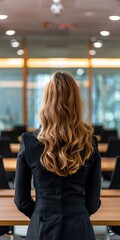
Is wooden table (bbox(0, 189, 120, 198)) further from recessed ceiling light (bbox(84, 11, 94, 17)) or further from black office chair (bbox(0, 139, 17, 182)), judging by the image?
recessed ceiling light (bbox(84, 11, 94, 17))

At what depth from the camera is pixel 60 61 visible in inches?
A: 400

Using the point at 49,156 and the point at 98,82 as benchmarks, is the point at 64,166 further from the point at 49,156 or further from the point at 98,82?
the point at 98,82

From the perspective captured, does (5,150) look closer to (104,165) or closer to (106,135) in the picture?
(104,165)

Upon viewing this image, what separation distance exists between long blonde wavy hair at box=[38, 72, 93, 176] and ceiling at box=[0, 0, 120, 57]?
4.39 metres

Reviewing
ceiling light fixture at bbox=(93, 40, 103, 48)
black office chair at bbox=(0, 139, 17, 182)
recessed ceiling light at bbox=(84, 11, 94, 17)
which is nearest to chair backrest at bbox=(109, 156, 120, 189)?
black office chair at bbox=(0, 139, 17, 182)

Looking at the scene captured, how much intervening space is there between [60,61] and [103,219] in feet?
25.8

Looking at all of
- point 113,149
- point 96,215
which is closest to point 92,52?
point 113,149

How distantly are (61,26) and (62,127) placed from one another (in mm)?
6551

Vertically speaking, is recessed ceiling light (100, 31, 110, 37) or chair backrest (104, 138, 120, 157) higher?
recessed ceiling light (100, 31, 110, 37)

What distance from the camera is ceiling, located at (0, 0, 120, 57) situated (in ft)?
21.4

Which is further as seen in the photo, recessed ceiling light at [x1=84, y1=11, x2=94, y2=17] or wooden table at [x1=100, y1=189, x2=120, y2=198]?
recessed ceiling light at [x1=84, y1=11, x2=94, y2=17]

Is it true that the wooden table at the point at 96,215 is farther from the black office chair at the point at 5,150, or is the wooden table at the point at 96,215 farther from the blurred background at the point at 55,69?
the blurred background at the point at 55,69

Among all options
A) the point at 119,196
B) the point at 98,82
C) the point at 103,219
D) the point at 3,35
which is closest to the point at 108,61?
the point at 98,82

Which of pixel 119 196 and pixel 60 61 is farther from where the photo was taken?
pixel 60 61
